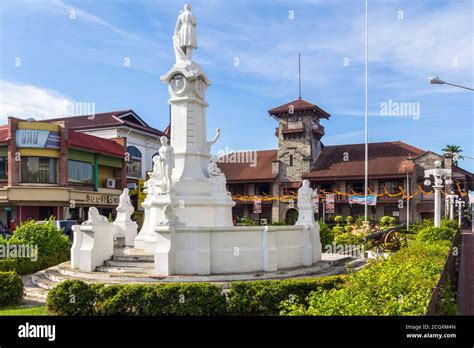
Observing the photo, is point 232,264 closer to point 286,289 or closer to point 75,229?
point 286,289

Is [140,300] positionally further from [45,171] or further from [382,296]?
[45,171]

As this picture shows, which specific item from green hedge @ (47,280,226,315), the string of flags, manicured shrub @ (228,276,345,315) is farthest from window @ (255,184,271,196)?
green hedge @ (47,280,226,315)

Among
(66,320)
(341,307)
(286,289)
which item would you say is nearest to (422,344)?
(341,307)

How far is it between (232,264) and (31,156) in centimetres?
2521

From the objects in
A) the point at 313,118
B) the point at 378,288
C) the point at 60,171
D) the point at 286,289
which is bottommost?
the point at 286,289

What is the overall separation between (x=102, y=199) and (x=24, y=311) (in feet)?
97.0

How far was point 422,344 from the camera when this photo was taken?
4.69 m

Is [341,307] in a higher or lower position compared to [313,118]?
lower

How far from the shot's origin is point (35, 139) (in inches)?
1251

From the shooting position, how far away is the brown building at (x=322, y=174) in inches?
1769

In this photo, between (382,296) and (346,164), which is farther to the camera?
(346,164)

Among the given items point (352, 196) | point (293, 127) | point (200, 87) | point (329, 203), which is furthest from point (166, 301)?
point (293, 127)

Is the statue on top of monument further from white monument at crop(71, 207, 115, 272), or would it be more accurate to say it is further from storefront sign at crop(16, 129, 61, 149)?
storefront sign at crop(16, 129, 61, 149)

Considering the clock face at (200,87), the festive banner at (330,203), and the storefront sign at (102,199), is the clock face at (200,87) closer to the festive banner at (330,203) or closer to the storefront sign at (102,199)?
the storefront sign at (102,199)
